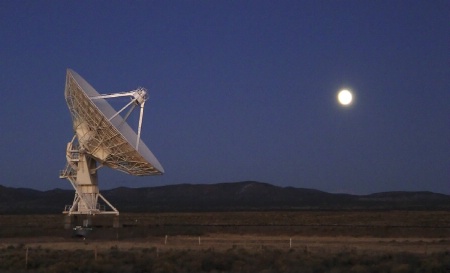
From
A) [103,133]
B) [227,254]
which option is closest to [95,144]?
[103,133]

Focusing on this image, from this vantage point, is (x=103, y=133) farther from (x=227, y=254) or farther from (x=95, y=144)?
(x=227, y=254)

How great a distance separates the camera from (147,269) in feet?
93.6

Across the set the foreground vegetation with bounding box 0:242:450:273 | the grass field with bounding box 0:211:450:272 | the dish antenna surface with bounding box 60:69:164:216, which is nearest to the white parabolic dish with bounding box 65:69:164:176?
the dish antenna surface with bounding box 60:69:164:216

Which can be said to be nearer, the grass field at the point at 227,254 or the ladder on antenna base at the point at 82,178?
the grass field at the point at 227,254

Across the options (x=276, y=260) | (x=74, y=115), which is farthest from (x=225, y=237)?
(x=276, y=260)

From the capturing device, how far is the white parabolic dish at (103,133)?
49.0 meters

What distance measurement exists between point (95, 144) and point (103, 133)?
102 inches

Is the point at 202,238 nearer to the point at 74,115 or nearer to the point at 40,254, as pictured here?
the point at 74,115

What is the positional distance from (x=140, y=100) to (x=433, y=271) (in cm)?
2965

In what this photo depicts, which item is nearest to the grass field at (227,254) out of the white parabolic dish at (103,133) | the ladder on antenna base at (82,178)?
the ladder on antenna base at (82,178)

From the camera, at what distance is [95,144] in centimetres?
5359

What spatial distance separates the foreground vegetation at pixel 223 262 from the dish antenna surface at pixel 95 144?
55.0ft

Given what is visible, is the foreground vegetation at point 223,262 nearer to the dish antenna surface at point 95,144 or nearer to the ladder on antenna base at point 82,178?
the dish antenna surface at point 95,144

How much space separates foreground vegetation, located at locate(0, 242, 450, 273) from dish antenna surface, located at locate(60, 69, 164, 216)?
16766mm
